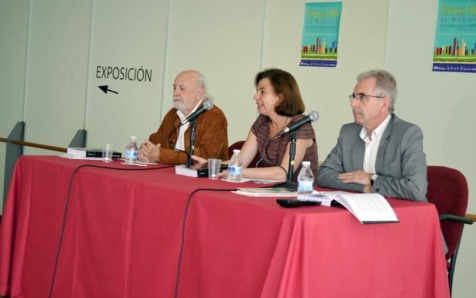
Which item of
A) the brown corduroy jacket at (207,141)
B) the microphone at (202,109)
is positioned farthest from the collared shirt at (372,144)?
the brown corduroy jacket at (207,141)

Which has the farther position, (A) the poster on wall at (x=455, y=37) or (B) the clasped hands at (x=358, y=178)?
(A) the poster on wall at (x=455, y=37)

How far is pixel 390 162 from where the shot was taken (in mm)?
3387

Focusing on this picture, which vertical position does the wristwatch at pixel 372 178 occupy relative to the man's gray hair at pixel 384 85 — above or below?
below

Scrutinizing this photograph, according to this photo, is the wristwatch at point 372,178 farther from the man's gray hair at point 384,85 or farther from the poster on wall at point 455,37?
the poster on wall at point 455,37

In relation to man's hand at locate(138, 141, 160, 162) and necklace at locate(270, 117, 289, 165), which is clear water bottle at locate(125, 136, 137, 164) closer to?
man's hand at locate(138, 141, 160, 162)

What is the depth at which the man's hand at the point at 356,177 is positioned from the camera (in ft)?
10.9

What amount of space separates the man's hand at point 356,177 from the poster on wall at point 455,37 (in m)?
1.28

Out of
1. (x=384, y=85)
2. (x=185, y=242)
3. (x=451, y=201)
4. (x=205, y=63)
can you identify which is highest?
(x=205, y=63)

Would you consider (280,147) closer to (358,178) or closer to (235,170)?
(235,170)

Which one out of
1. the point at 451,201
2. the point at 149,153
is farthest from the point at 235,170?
the point at 451,201

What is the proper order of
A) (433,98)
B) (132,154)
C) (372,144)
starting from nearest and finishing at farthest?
(372,144), (132,154), (433,98)

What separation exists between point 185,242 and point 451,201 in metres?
1.42

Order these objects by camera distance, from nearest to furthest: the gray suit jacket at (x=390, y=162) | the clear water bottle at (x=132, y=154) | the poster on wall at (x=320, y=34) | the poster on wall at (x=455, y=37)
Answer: the gray suit jacket at (x=390, y=162) → the clear water bottle at (x=132, y=154) → the poster on wall at (x=455, y=37) → the poster on wall at (x=320, y=34)

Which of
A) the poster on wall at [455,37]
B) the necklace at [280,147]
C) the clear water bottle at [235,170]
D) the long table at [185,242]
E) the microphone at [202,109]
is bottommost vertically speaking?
the long table at [185,242]
